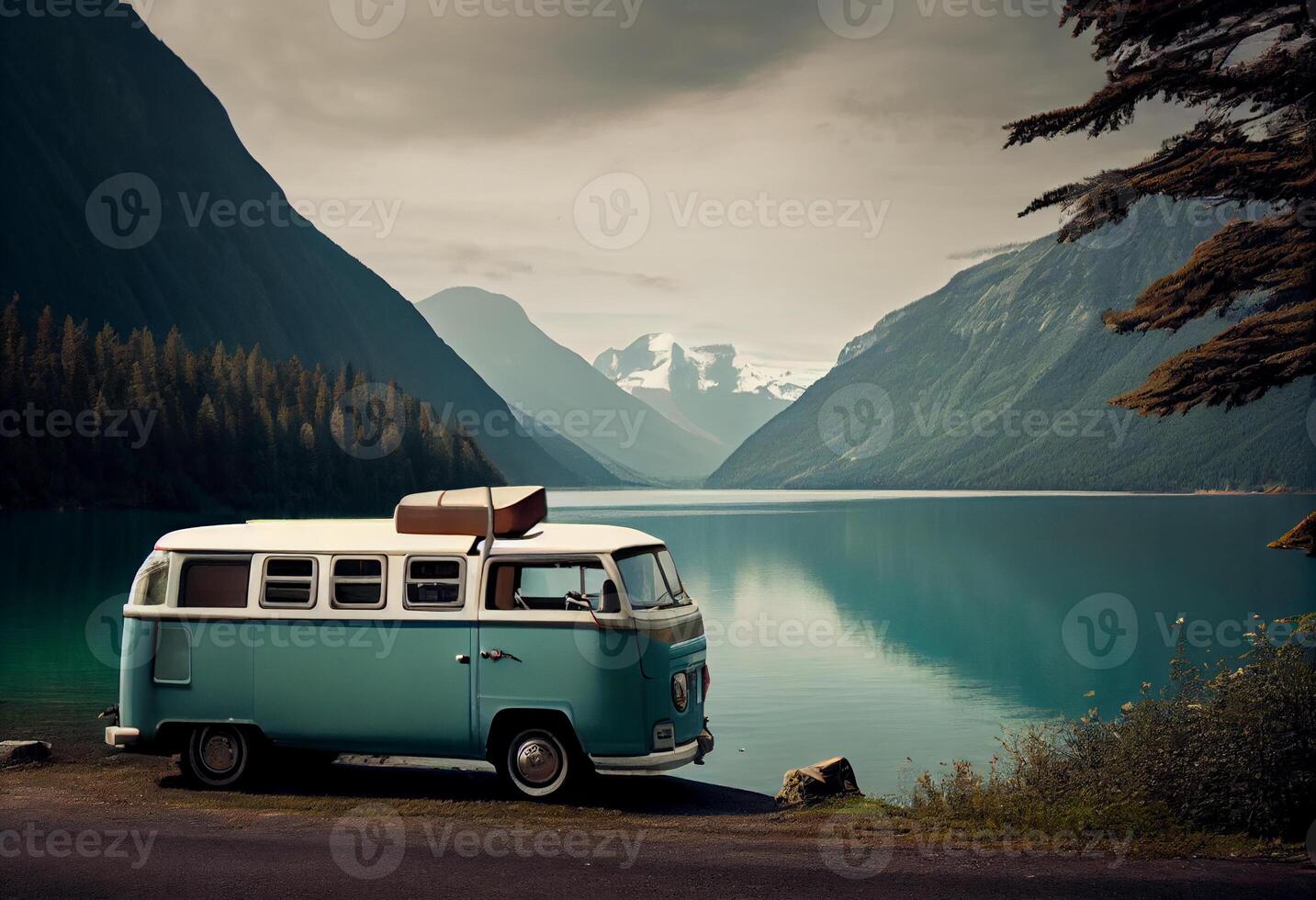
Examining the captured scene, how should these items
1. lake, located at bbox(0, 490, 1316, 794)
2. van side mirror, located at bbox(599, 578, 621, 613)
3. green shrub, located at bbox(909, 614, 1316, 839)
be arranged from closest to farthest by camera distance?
green shrub, located at bbox(909, 614, 1316, 839)
van side mirror, located at bbox(599, 578, 621, 613)
lake, located at bbox(0, 490, 1316, 794)

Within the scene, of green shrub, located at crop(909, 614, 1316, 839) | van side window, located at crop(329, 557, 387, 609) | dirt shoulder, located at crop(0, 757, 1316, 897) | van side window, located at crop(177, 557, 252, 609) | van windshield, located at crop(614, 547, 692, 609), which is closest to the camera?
dirt shoulder, located at crop(0, 757, 1316, 897)

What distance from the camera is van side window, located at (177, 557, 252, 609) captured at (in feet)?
52.6

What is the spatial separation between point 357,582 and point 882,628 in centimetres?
4920

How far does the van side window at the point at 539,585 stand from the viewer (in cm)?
1523

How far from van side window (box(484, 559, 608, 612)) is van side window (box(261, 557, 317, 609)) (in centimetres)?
252

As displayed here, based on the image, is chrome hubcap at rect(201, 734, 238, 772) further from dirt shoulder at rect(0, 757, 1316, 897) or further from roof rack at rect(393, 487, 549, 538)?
roof rack at rect(393, 487, 549, 538)

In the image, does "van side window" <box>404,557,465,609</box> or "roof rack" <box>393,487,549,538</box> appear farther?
"roof rack" <box>393,487,549,538</box>

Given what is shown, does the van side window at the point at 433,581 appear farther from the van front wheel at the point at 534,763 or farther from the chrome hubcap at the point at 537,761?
the chrome hubcap at the point at 537,761

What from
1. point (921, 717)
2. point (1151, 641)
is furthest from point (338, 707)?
point (1151, 641)

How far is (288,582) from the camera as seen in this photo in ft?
52.1

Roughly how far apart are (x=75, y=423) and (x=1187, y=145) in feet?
443

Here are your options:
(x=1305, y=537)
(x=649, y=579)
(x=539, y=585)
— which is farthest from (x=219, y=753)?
(x=1305, y=537)

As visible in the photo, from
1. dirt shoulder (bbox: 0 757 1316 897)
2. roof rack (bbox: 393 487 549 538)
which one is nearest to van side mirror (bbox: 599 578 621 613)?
roof rack (bbox: 393 487 549 538)

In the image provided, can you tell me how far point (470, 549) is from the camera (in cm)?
1537
